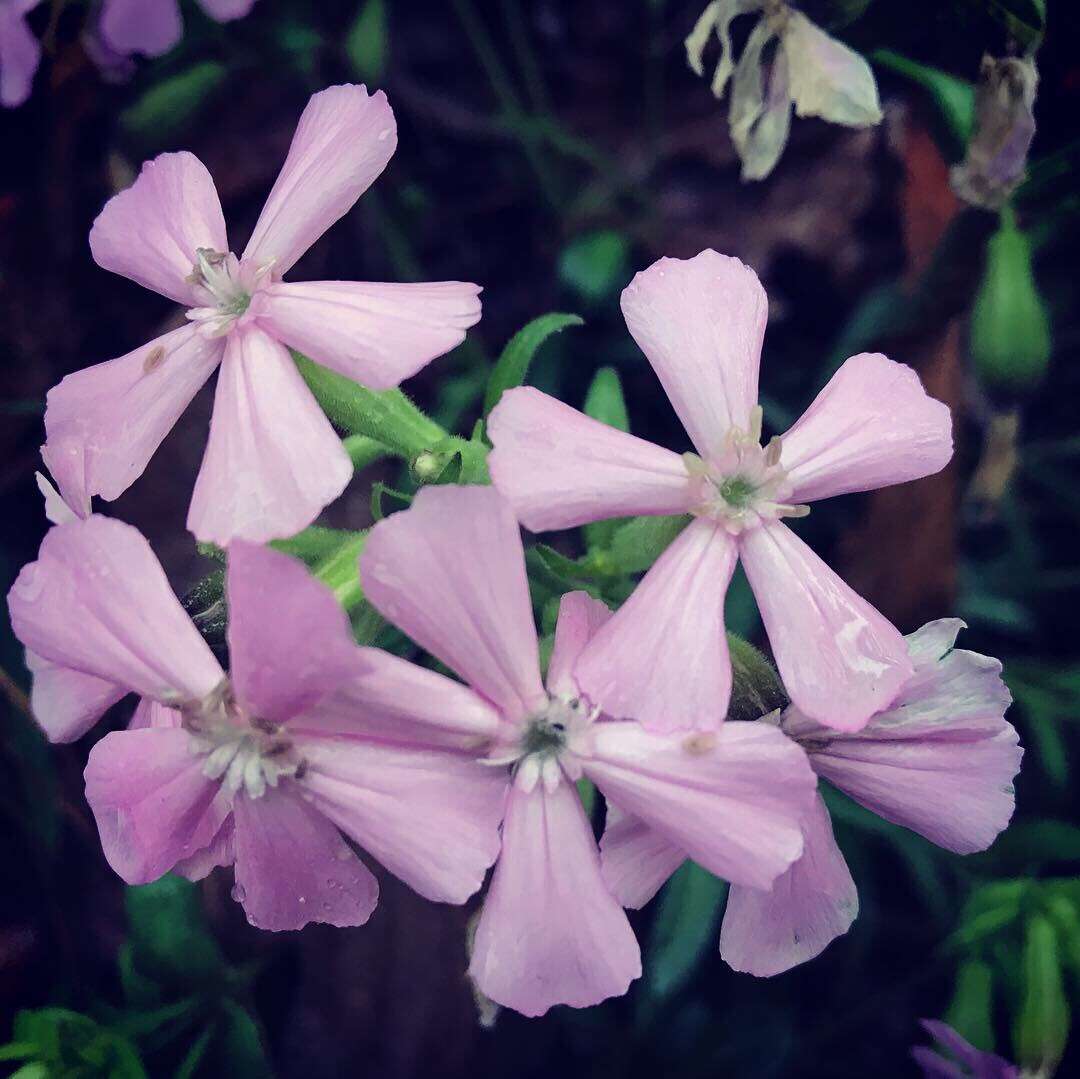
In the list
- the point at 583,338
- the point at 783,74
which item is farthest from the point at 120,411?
the point at 583,338

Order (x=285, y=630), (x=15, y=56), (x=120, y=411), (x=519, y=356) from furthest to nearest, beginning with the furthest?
(x=15, y=56) → (x=519, y=356) → (x=120, y=411) → (x=285, y=630)

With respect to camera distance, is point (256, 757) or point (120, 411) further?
point (120, 411)

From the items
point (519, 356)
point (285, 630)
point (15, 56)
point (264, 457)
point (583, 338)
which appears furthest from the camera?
point (583, 338)

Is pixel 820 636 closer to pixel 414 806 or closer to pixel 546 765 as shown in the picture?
pixel 546 765

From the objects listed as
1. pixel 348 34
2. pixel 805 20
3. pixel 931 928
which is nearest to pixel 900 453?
pixel 805 20

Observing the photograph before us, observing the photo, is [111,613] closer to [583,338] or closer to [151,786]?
[151,786]

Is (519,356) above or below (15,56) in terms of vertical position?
below

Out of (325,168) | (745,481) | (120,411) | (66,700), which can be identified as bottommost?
(66,700)
